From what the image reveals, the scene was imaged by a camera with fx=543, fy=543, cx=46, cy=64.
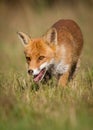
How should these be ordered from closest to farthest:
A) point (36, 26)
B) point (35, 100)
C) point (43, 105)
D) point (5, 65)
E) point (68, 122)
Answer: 1. point (68, 122)
2. point (43, 105)
3. point (35, 100)
4. point (5, 65)
5. point (36, 26)

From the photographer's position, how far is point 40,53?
10.1 m

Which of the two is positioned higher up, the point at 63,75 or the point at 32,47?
the point at 32,47

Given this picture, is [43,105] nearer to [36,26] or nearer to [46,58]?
[46,58]

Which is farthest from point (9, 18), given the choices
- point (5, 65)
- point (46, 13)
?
point (5, 65)

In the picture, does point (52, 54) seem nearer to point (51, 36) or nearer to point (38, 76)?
point (51, 36)

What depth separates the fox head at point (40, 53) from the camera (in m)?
9.87

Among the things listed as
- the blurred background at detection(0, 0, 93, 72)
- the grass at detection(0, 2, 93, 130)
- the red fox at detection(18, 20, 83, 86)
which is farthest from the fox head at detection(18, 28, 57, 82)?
the blurred background at detection(0, 0, 93, 72)

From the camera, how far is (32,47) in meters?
10.2

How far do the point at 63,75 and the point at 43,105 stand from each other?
285 cm

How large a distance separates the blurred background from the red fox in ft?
16.4

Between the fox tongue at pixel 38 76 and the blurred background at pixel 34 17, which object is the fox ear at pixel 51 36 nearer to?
the fox tongue at pixel 38 76

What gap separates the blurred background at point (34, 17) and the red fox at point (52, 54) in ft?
16.4

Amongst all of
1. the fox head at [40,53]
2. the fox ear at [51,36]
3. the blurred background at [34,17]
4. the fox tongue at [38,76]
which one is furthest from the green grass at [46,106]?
the blurred background at [34,17]

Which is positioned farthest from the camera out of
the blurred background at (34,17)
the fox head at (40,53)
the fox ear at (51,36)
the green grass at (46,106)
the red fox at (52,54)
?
the blurred background at (34,17)
